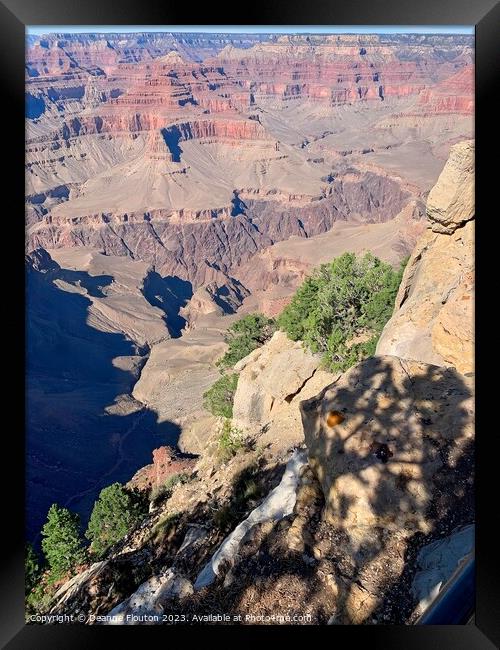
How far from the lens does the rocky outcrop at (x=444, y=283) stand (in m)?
9.57

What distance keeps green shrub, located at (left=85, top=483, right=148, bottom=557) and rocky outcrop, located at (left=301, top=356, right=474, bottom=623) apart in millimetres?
8846

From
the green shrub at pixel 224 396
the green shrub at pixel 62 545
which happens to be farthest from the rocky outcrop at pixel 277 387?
the green shrub at pixel 62 545

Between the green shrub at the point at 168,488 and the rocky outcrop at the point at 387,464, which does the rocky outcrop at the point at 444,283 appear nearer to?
the rocky outcrop at the point at 387,464

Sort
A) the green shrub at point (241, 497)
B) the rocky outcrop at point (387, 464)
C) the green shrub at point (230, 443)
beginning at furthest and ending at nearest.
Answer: the green shrub at point (230, 443), the green shrub at point (241, 497), the rocky outcrop at point (387, 464)

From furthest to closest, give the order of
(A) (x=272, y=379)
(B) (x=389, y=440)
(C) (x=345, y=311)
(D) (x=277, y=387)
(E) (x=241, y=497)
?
(A) (x=272, y=379) → (D) (x=277, y=387) → (C) (x=345, y=311) → (E) (x=241, y=497) → (B) (x=389, y=440)

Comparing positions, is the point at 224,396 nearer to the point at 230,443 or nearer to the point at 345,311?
the point at 230,443

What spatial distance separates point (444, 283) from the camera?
37.6 feet

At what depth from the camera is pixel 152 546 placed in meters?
10.2

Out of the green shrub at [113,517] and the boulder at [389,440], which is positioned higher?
the boulder at [389,440]

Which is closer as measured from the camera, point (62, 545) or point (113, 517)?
point (62, 545)

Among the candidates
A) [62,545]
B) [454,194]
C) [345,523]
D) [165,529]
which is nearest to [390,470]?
[345,523]
